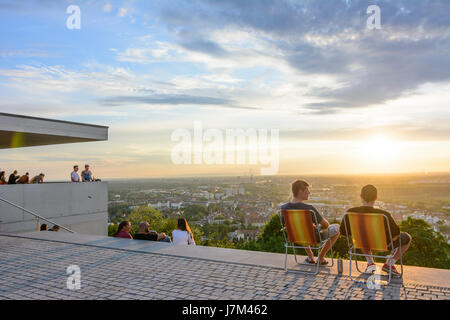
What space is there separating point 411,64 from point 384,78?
3.73 ft

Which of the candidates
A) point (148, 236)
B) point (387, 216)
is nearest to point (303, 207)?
point (387, 216)

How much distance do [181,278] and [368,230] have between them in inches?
108

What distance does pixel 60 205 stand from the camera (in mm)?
18094

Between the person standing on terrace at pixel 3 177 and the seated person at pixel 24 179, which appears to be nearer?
the person standing on terrace at pixel 3 177

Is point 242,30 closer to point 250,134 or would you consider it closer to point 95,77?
point 250,134

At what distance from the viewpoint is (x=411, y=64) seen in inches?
564

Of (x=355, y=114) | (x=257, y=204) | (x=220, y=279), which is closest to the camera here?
(x=220, y=279)

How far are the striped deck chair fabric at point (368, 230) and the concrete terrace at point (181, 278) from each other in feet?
1.77

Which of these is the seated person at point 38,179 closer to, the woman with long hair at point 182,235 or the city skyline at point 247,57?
the city skyline at point 247,57

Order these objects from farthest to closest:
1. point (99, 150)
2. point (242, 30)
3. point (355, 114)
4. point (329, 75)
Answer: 1. point (99, 150)
2. point (355, 114)
3. point (329, 75)
4. point (242, 30)

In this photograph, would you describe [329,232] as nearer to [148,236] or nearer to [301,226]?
[301,226]

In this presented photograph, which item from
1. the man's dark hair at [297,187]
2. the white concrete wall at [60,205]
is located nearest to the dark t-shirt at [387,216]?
the man's dark hair at [297,187]

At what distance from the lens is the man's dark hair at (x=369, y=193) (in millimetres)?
5613
